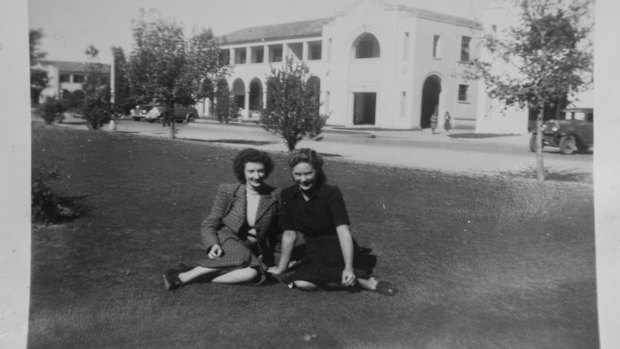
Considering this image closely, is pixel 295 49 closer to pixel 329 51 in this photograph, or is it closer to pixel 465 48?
pixel 329 51

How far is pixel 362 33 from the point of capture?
391 centimetres

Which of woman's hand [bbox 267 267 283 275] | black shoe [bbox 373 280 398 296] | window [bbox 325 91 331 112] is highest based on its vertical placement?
window [bbox 325 91 331 112]

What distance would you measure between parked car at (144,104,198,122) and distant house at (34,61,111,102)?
25.9 inches

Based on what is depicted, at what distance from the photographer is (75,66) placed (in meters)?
3.11

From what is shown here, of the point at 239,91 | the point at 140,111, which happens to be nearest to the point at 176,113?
the point at 140,111

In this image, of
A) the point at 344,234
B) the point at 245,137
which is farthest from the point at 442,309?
the point at 245,137

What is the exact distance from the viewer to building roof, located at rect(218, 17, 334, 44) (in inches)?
135

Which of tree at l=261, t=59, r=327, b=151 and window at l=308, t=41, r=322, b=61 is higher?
window at l=308, t=41, r=322, b=61

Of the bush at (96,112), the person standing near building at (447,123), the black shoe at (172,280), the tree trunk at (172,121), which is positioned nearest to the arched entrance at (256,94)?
the tree trunk at (172,121)

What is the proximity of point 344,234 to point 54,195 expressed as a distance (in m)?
1.75

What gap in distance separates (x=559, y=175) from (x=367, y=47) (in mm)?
1863

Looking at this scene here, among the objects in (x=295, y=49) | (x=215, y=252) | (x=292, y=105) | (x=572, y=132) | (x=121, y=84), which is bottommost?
(x=215, y=252)

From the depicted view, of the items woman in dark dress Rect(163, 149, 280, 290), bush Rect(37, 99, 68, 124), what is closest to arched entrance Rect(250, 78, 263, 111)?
woman in dark dress Rect(163, 149, 280, 290)

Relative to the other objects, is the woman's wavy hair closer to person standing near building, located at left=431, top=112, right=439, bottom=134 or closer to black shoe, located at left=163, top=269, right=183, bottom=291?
black shoe, located at left=163, top=269, right=183, bottom=291
